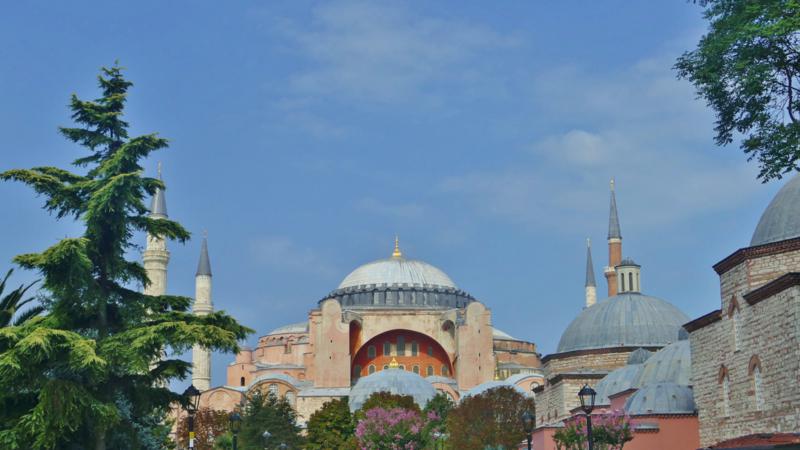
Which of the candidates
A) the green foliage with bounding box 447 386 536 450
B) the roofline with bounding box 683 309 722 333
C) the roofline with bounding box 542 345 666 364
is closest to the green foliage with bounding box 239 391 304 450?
the green foliage with bounding box 447 386 536 450

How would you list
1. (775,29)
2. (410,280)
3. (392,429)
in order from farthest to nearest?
(410,280)
(392,429)
(775,29)

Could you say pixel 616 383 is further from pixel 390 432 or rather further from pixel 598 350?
pixel 390 432

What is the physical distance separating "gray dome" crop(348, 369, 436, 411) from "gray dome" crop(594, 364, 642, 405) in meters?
17.4

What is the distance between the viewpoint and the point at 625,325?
1608 inches

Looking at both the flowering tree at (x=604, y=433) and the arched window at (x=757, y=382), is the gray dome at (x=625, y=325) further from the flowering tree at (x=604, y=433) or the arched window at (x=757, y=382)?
the arched window at (x=757, y=382)

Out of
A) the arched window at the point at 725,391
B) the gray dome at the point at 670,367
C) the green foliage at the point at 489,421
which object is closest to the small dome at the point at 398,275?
the green foliage at the point at 489,421

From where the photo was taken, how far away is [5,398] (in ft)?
59.9

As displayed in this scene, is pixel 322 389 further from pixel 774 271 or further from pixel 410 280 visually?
pixel 774 271

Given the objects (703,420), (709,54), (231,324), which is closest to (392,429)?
(703,420)

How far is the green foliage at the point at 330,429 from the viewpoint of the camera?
147 ft

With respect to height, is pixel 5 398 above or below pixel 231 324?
below

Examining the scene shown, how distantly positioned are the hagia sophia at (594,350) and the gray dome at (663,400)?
41 mm

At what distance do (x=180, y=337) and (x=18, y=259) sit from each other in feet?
9.70

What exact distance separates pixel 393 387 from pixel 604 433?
1180 inches
